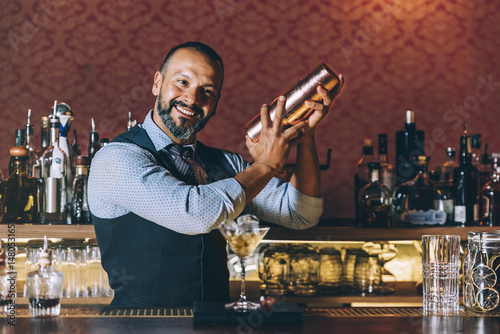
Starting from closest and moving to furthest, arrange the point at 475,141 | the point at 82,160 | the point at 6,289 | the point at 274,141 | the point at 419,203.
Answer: the point at 6,289, the point at 274,141, the point at 82,160, the point at 419,203, the point at 475,141

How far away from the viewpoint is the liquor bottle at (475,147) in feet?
8.71

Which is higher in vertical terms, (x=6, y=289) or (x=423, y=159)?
(x=423, y=159)

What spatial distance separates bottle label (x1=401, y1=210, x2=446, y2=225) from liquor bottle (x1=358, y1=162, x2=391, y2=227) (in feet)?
0.30

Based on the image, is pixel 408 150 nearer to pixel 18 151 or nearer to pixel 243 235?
pixel 243 235

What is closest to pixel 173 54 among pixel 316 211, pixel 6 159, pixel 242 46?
pixel 316 211

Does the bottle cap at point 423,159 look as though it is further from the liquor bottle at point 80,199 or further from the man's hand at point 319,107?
the liquor bottle at point 80,199

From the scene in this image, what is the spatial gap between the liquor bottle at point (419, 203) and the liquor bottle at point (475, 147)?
0.26 metres

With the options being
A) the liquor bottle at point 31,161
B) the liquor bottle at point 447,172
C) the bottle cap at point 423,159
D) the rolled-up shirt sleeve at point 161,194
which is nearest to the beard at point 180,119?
the rolled-up shirt sleeve at point 161,194

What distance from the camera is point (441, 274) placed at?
5.17 ft

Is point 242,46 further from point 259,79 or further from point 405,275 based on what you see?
point 405,275

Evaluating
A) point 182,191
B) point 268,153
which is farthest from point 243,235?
point 268,153

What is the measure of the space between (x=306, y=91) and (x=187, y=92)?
0.39m

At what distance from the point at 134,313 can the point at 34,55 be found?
1.95 meters

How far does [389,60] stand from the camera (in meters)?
3.14
